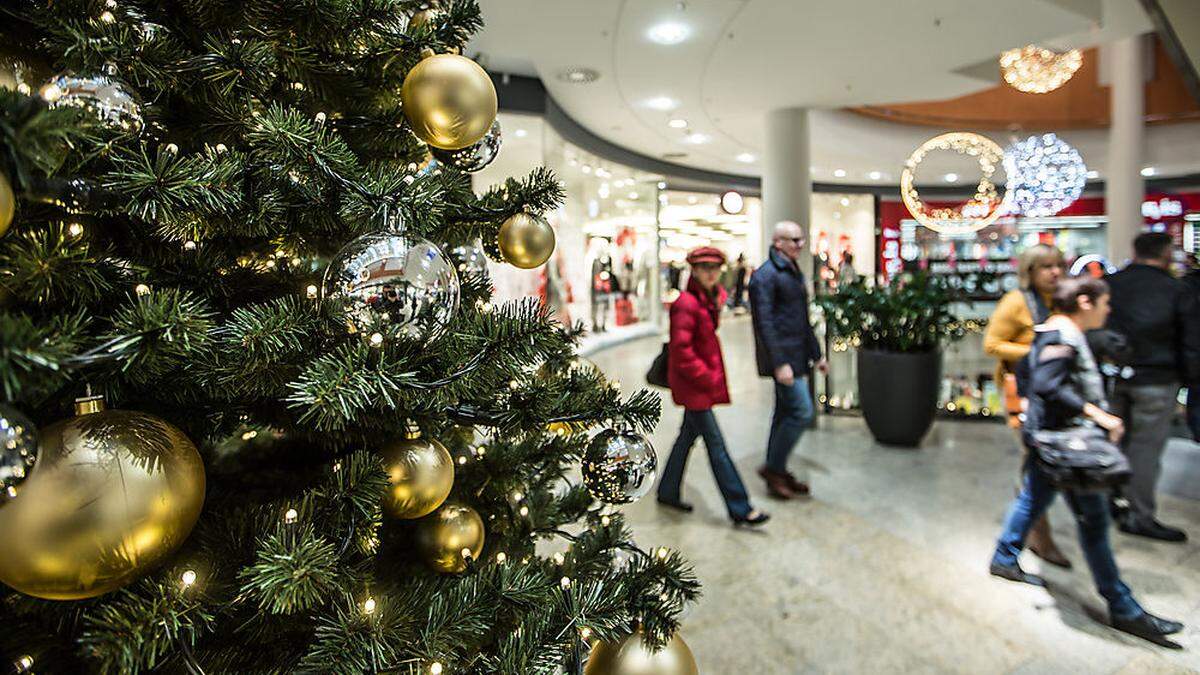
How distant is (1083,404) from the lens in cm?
229

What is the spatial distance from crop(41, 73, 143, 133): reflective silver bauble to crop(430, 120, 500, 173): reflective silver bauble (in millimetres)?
551

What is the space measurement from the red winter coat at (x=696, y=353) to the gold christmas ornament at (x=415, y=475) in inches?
89.9

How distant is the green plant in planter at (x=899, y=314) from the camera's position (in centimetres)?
451

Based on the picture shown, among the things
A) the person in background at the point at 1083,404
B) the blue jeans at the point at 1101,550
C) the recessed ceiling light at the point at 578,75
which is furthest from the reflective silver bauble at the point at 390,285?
the recessed ceiling light at the point at 578,75

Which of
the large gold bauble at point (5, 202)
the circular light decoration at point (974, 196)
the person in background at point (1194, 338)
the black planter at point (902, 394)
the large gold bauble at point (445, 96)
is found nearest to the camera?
the large gold bauble at point (5, 202)

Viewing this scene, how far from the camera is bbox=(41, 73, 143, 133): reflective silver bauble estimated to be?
28.2 inches

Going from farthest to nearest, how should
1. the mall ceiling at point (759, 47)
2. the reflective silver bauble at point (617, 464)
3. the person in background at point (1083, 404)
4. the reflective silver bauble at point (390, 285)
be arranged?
the mall ceiling at point (759, 47) < the person in background at point (1083, 404) < the reflective silver bauble at point (617, 464) < the reflective silver bauble at point (390, 285)

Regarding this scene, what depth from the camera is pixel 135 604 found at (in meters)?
0.70

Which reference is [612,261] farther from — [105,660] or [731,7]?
[105,660]

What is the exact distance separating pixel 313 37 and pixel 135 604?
808mm

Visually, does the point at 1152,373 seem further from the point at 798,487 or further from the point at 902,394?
the point at 798,487

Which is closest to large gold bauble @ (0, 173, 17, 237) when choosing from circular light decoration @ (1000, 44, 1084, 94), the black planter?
the black planter

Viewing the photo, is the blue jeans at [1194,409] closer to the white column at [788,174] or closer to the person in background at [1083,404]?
the person in background at [1083,404]

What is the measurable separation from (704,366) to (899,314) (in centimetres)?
212
